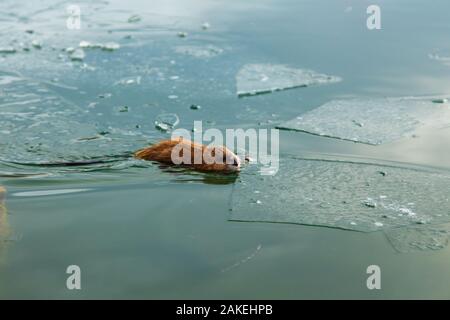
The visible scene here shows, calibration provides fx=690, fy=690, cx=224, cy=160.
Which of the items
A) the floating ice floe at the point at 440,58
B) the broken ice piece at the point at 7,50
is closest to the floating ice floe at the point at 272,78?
the floating ice floe at the point at 440,58

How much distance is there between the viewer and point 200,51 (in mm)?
7199

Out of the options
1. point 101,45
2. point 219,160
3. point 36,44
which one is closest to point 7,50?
point 36,44

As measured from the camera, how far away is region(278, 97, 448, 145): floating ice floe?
17.1 ft

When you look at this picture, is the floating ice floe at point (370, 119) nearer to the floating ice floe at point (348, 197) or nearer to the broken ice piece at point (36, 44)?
the floating ice floe at point (348, 197)

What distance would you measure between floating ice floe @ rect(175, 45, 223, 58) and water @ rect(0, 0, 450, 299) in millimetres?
21

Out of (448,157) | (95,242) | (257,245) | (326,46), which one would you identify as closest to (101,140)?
(95,242)

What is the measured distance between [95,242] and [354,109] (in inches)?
112

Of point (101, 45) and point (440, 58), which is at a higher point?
point (101, 45)

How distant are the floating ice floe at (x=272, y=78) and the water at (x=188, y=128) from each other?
4.2 inches

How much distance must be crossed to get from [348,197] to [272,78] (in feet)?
8.11

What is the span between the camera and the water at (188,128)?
3.33m

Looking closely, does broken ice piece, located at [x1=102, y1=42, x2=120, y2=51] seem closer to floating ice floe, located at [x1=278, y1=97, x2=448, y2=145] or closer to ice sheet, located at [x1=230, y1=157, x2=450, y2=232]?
floating ice floe, located at [x1=278, y1=97, x2=448, y2=145]

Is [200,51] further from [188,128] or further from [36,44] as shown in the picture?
[188,128]

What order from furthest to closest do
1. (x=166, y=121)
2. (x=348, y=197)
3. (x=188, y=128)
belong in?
1. (x=166, y=121)
2. (x=188, y=128)
3. (x=348, y=197)
